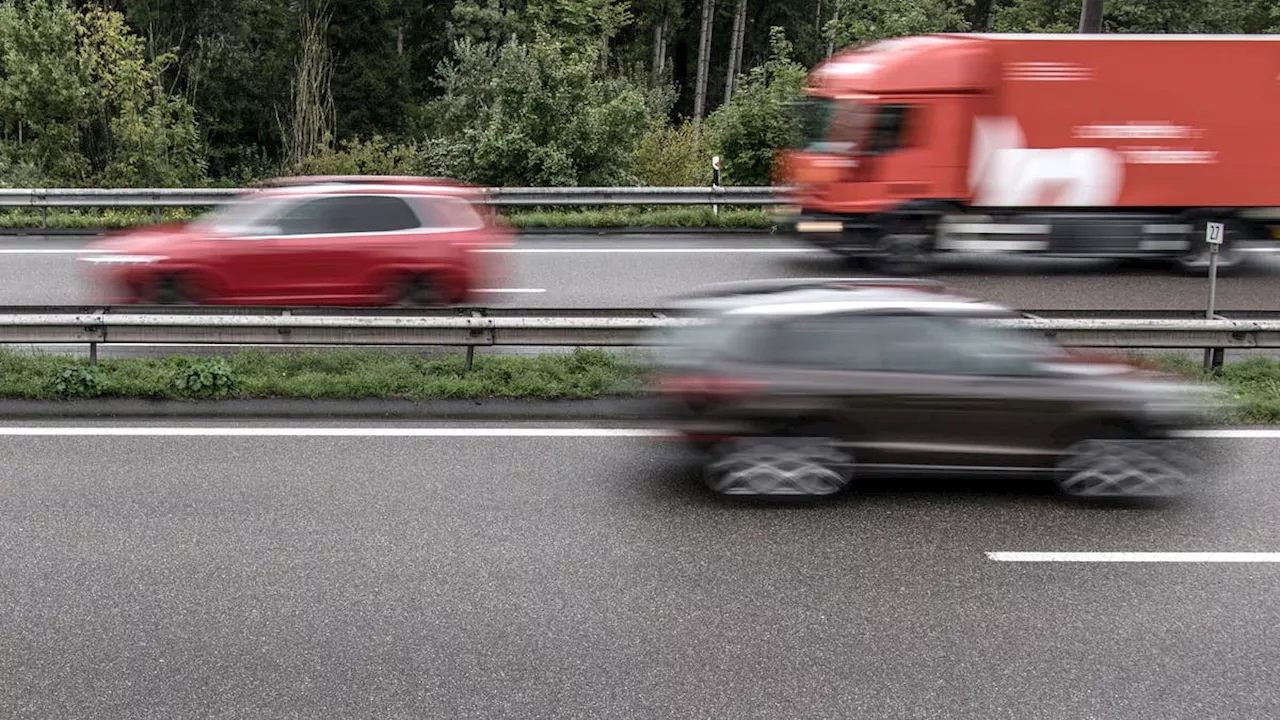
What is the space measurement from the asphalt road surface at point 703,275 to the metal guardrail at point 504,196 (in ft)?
2.67

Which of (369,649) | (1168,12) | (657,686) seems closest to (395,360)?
(369,649)

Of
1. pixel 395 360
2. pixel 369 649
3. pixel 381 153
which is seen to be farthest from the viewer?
pixel 381 153

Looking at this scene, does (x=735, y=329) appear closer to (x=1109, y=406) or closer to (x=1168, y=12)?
(x=1109, y=406)

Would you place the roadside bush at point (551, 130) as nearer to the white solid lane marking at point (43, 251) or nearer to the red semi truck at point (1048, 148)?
the red semi truck at point (1048, 148)

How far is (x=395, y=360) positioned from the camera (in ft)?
35.9

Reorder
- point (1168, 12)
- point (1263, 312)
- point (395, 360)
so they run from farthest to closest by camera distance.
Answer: point (1168, 12), point (1263, 312), point (395, 360)

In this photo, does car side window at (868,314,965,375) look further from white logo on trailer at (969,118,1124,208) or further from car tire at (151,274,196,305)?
white logo on trailer at (969,118,1124,208)

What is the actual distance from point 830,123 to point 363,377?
804 centimetres

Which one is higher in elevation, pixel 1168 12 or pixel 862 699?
pixel 1168 12

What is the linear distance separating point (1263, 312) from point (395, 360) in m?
8.68

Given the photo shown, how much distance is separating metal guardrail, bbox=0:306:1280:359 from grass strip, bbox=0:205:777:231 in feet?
29.3

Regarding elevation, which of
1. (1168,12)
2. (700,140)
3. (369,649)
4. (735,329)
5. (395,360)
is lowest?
(369,649)

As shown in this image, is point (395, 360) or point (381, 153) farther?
point (381, 153)

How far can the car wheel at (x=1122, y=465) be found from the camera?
799 cm
